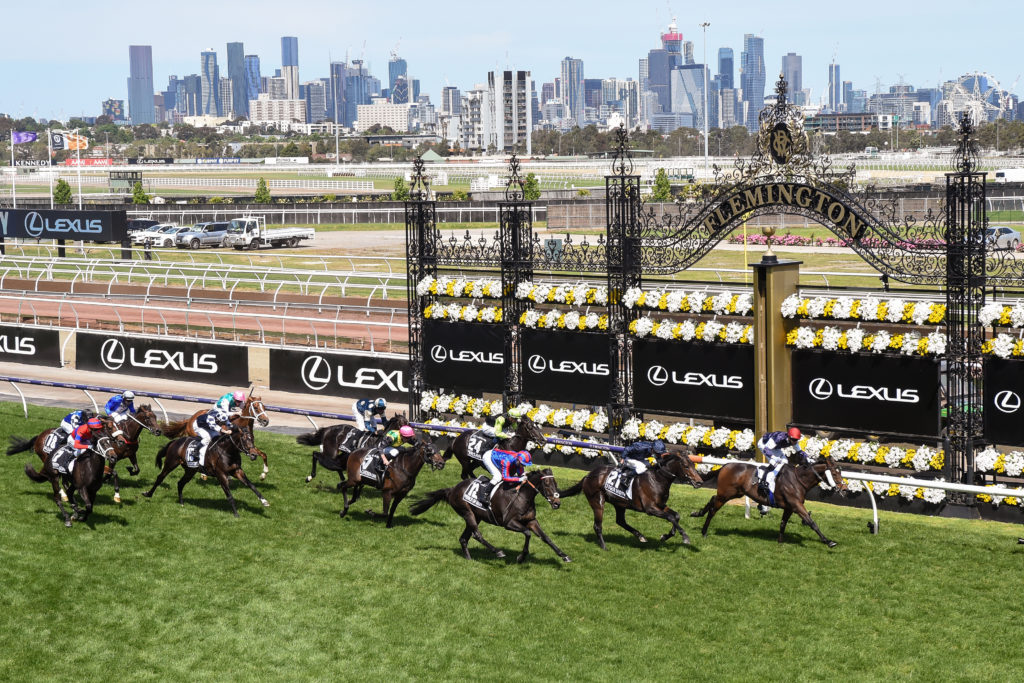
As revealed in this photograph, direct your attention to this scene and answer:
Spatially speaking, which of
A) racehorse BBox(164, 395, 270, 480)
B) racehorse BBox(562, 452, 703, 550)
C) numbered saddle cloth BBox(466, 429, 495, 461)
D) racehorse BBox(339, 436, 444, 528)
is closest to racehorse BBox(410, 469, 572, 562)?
racehorse BBox(562, 452, 703, 550)

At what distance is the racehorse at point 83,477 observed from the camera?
15.7 metres

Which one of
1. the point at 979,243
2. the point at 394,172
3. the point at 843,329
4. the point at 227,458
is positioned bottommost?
the point at 227,458

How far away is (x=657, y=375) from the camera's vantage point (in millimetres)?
Result: 19844

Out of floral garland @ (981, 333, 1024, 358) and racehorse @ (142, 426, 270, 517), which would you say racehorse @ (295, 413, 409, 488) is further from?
floral garland @ (981, 333, 1024, 358)

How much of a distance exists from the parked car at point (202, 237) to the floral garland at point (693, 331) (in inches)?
1740

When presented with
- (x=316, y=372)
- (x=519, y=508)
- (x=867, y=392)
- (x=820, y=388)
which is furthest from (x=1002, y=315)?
(x=316, y=372)

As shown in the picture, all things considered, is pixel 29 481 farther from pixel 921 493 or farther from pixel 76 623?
pixel 921 493

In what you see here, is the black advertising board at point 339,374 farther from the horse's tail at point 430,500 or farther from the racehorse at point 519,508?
the racehorse at point 519,508

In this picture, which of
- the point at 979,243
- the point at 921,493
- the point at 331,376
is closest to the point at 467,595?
the point at 921,493

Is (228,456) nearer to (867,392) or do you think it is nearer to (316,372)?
(867,392)

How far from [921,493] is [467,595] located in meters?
6.94

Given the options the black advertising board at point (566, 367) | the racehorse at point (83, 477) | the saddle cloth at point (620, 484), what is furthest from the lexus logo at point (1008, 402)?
the racehorse at point (83, 477)

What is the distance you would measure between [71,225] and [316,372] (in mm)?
24778

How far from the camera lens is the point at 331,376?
2669 centimetres
